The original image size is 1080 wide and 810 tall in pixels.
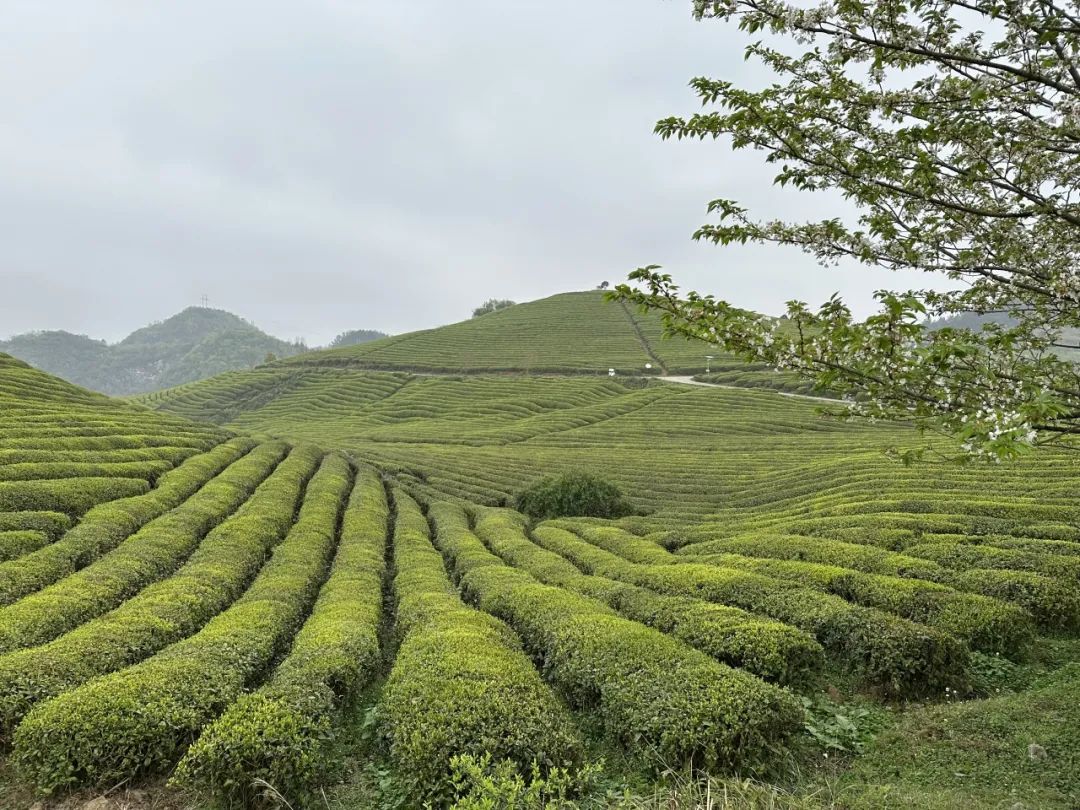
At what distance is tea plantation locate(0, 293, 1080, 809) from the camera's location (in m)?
7.58

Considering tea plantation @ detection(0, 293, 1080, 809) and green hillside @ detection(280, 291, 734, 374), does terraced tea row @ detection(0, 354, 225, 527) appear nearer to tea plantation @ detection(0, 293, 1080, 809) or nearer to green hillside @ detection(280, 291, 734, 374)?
tea plantation @ detection(0, 293, 1080, 809)

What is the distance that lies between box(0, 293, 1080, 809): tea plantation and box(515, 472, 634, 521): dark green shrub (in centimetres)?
241

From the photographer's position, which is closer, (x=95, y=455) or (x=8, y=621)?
(x=8, y=621)

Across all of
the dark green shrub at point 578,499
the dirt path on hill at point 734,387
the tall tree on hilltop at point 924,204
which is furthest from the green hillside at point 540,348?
the tall tree on hilltop at point 924,204

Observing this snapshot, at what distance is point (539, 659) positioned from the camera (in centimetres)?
1191

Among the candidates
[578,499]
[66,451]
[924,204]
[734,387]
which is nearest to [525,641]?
[924,204]

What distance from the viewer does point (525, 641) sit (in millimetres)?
12586

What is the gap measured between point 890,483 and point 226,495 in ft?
103

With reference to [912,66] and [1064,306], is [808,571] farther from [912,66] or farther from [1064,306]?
[912,66]

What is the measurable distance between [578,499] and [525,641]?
20.0 metres

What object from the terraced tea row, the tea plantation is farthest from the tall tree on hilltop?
the terraced tea row

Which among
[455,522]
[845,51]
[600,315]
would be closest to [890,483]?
[455,522]

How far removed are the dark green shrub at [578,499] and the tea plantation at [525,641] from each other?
2406mm

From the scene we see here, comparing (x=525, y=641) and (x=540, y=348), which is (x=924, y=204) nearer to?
(x=525, y=641)
